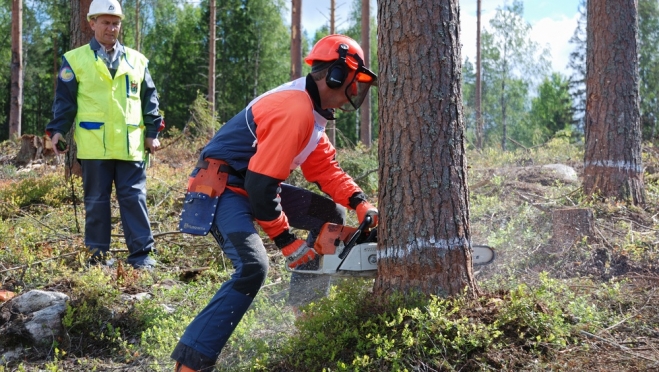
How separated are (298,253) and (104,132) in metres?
2.50

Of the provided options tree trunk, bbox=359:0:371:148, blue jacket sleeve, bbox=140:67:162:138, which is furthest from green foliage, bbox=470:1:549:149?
blue jacket sleeve, bbox=140:67:162:138

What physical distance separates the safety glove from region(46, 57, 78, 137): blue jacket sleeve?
8.72 feet

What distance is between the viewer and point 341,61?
3.35 meters

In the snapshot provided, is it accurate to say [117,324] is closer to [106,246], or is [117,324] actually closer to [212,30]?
[106,246]

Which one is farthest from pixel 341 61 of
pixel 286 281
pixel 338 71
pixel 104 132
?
pixel 104 132

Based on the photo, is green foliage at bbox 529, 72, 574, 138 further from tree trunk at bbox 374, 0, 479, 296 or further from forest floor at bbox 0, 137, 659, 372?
tree trunk at bbox 374, 0, 479, 296

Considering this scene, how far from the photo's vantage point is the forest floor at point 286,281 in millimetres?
2895

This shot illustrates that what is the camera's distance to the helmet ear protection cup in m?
3.32

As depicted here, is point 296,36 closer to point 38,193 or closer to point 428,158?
A: point 38,193

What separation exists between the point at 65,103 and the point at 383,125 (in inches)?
123

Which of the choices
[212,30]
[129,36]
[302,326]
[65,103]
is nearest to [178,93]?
[129,36]

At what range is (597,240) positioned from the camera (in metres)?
5.16

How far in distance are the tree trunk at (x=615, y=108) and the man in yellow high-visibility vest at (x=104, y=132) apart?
451 centimetres

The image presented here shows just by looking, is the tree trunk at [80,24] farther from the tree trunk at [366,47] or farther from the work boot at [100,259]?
the tree trunk at [366,47]
